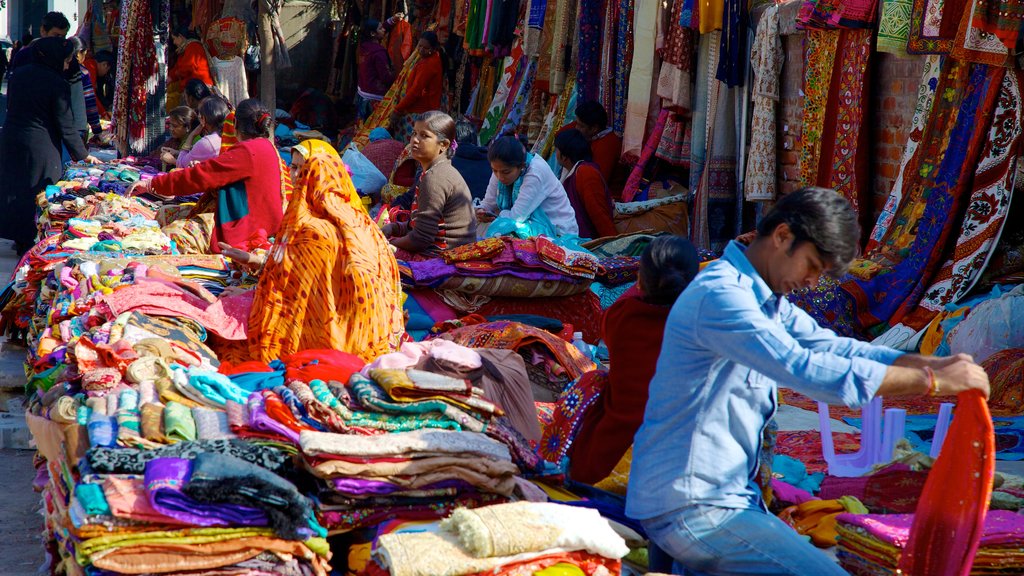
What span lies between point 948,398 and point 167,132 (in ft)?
31.7

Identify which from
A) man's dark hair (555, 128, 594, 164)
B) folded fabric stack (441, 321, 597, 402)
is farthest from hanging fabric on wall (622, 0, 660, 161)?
folded fabric stack (441, 321, 597, 402)

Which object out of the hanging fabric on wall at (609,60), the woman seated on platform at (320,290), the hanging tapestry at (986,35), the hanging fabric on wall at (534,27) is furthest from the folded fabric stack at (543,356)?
the hanging fabric on wall at (534,27)

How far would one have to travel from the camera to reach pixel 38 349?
16.0 ft

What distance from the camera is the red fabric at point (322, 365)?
13.5ft

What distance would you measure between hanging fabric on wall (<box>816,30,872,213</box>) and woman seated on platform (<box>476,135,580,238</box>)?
1611 millimetres

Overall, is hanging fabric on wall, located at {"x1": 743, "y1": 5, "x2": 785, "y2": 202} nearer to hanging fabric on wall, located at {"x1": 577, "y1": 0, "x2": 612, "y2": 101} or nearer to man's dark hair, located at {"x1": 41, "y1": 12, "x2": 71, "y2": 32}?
hanging fabric on wall, located at {"x1": 577, "y1": 0, "x2": 612, "y2": 101}

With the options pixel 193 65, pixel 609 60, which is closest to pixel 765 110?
pixel 609 60

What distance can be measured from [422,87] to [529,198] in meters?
5.36

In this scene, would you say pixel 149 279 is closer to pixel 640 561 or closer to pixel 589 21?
pixel 640 561

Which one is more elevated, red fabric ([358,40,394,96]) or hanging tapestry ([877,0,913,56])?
hanging tapestry ([877,0,913,56])

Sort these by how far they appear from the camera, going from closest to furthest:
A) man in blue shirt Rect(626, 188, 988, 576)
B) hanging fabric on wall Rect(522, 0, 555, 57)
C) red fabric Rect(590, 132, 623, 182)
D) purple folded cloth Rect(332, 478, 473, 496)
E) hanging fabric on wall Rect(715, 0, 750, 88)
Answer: man in blue shirt Rect(626, 188, 988, 576) < purple folded cloth Rect(332, 478, 473, 496) < hanging fabric on wall Rect(715, 0, 750, 88) < red fabric Rect(590, 132, 623, 182) < hanging fabric on wall Rect(522, 0, 555, 57)

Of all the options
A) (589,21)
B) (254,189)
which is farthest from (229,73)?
(254,189)

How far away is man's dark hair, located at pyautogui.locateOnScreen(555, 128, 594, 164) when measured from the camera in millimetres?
7977

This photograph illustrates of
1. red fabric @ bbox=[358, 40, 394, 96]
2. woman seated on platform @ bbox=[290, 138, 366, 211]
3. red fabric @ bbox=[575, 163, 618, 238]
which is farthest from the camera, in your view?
red fabric @ bbox=[358, 40, 394, 96]
